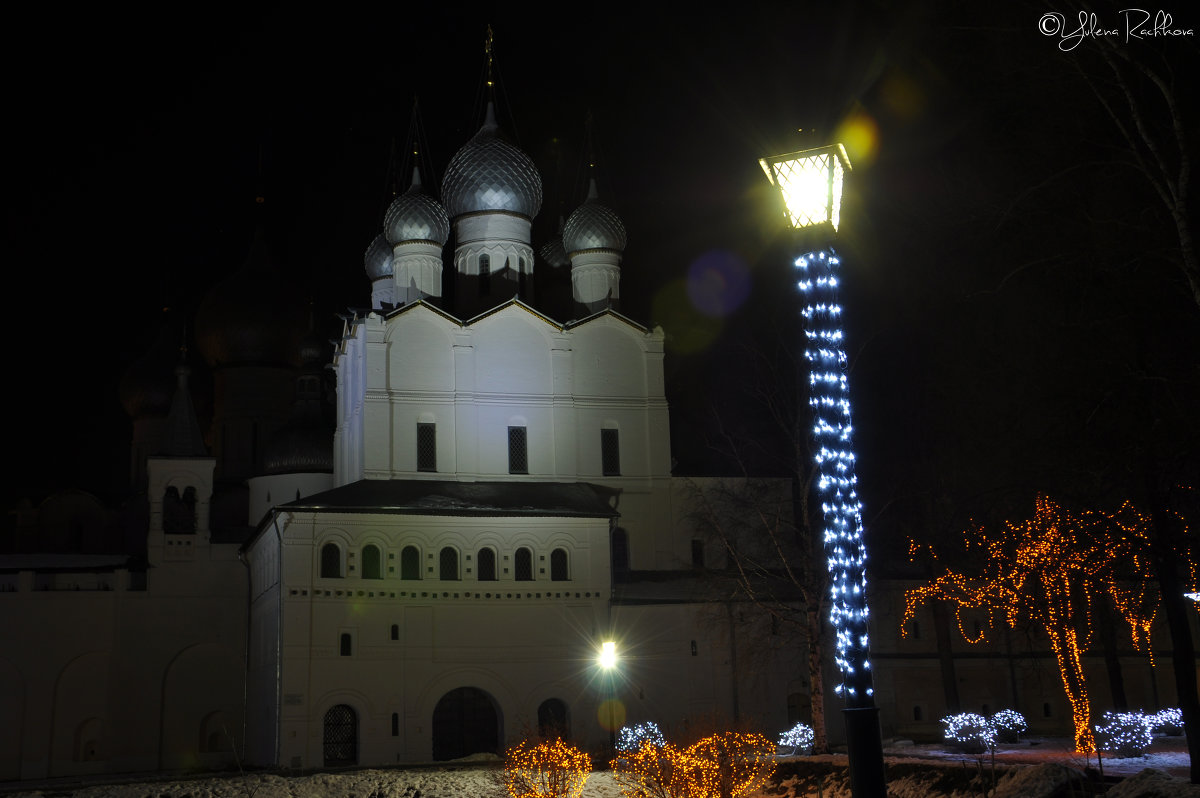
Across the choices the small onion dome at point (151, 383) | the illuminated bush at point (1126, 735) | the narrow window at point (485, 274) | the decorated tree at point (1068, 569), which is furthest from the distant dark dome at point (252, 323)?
the illuminated bush at point (1126, 735)

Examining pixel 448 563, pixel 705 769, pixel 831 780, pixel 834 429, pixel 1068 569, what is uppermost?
pixel 448 563

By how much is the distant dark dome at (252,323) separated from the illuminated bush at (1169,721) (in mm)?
29349

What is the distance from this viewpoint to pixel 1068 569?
67.0ft

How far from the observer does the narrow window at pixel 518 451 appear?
32750mm

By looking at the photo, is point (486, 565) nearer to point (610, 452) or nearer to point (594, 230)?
point (610, 452)

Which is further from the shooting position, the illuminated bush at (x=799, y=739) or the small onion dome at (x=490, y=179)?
the small onion dome at (x=490, y=179)

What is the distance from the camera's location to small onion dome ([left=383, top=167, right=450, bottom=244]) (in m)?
35.2

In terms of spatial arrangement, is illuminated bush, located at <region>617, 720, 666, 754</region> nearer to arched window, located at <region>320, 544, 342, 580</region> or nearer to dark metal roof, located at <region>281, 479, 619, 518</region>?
dark metal roof, located at <region>281, 479, 619, 518</region>

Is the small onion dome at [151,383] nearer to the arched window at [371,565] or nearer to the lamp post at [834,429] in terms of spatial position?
the arched window at [371,565]

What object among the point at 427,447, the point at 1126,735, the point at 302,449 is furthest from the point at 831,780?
the point at 302,449

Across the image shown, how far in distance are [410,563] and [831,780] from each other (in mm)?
12631

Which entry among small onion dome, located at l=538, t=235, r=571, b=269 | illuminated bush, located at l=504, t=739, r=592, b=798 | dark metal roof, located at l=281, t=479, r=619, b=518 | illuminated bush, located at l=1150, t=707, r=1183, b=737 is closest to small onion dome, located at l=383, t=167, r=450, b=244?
small onion dome, located at l=538, t=235, r=571, b=269

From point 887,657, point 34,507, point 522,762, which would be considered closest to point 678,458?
point 887,657

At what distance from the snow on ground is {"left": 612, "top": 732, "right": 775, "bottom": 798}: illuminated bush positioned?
87cm
